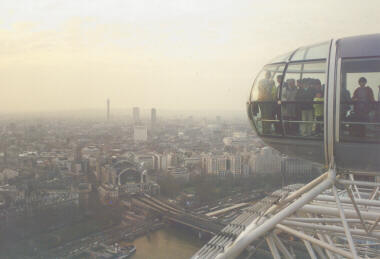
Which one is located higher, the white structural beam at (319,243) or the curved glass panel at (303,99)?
the curved glass panel at (303,99)

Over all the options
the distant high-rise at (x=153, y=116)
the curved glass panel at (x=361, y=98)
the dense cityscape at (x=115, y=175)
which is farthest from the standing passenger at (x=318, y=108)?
the distant high-rise at (x=153, y=116)

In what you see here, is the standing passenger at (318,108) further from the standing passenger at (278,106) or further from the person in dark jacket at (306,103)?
the standing passenger at (278,106)

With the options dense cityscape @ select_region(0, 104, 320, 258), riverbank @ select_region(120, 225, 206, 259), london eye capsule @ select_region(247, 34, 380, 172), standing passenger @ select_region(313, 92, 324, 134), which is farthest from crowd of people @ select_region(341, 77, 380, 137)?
dense cityscape @ select_region(0, 104, 320, 258)

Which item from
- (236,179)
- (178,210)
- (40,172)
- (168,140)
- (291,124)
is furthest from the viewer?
(168,140)

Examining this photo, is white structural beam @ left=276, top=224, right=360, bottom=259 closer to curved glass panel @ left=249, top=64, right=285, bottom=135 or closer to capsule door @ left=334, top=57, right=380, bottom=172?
capsule door @ left=334, top=57, right=380, bottom=172

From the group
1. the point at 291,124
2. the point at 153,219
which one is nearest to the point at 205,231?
the point at 153,219

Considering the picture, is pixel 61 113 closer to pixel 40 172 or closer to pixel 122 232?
pixel 40 172
